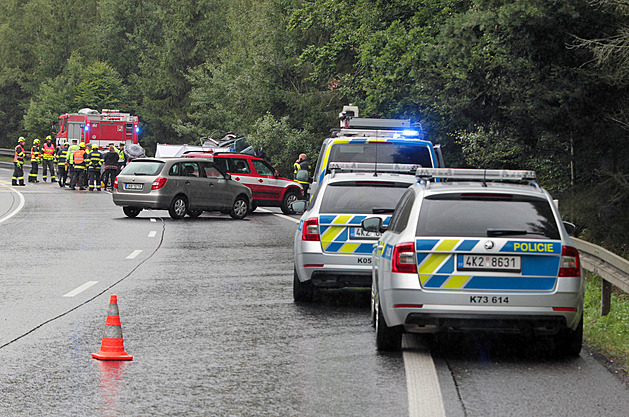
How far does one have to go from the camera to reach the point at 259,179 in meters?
30.3

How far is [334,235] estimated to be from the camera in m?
11.2

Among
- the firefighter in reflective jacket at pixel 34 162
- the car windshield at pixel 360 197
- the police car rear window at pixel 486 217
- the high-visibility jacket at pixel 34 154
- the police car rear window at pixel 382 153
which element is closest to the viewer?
the police car rear window at pixel 486 217

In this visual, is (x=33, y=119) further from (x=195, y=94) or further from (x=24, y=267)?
(x=24, y=267)

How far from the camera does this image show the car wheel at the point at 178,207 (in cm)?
2675

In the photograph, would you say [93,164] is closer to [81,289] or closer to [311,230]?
[81,289]

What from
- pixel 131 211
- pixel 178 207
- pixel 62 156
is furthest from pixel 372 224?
pixel 62 156

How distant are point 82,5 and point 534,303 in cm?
9026

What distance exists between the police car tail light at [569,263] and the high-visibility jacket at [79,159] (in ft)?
111

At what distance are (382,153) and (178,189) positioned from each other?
1249 centimetres

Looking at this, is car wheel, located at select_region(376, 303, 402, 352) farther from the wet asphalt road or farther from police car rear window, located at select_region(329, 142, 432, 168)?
police car rear window, located at select_region(329, 142, 432, 168)

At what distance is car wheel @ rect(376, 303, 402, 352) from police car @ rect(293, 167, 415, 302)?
2.62 metres

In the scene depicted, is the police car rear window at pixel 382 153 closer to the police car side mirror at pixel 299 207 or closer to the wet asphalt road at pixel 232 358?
the wet asphalt road at pixel 232 358

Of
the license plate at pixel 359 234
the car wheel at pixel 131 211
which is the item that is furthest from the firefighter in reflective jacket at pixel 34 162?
the license plate at pixel 359 234

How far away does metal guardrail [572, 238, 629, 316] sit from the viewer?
9570mm
